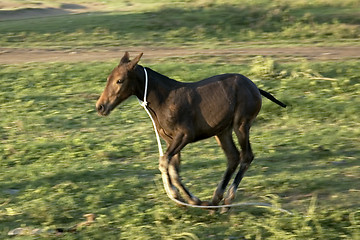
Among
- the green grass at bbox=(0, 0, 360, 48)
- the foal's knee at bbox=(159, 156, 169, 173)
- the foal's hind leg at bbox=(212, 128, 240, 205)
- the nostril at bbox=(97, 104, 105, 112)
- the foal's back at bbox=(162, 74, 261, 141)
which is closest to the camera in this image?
the foal's knee at bbox=(159, 156, 169, 173)

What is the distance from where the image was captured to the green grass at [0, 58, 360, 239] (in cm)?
700

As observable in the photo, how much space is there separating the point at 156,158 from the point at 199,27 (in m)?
10.5

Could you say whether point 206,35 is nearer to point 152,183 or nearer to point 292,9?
point 292,9

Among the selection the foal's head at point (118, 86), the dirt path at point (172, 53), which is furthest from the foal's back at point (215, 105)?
the dirt path at point (172, 53)

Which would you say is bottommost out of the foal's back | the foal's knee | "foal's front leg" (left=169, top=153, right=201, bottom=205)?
"foal's front leg" (left=169, top=153, right=201, bottom=205)

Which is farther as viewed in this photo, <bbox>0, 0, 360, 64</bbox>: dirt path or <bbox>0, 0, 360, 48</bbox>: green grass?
<bbox>0, 0, 360, 48</bbox>: green grass

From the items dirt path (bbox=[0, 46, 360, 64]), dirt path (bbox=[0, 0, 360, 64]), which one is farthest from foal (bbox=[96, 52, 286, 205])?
dirt path (bbox=[0, 46, 360, 64])

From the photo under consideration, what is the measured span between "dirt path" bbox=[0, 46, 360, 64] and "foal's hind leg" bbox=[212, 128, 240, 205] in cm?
827

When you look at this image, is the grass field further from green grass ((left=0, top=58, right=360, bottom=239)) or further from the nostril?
the nostril

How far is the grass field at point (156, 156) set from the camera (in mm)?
7020

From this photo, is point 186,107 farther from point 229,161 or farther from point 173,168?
point 229,161

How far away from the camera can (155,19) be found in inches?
800

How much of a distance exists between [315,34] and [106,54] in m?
5.91

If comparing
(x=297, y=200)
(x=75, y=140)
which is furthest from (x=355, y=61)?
(x=297, y=200)
